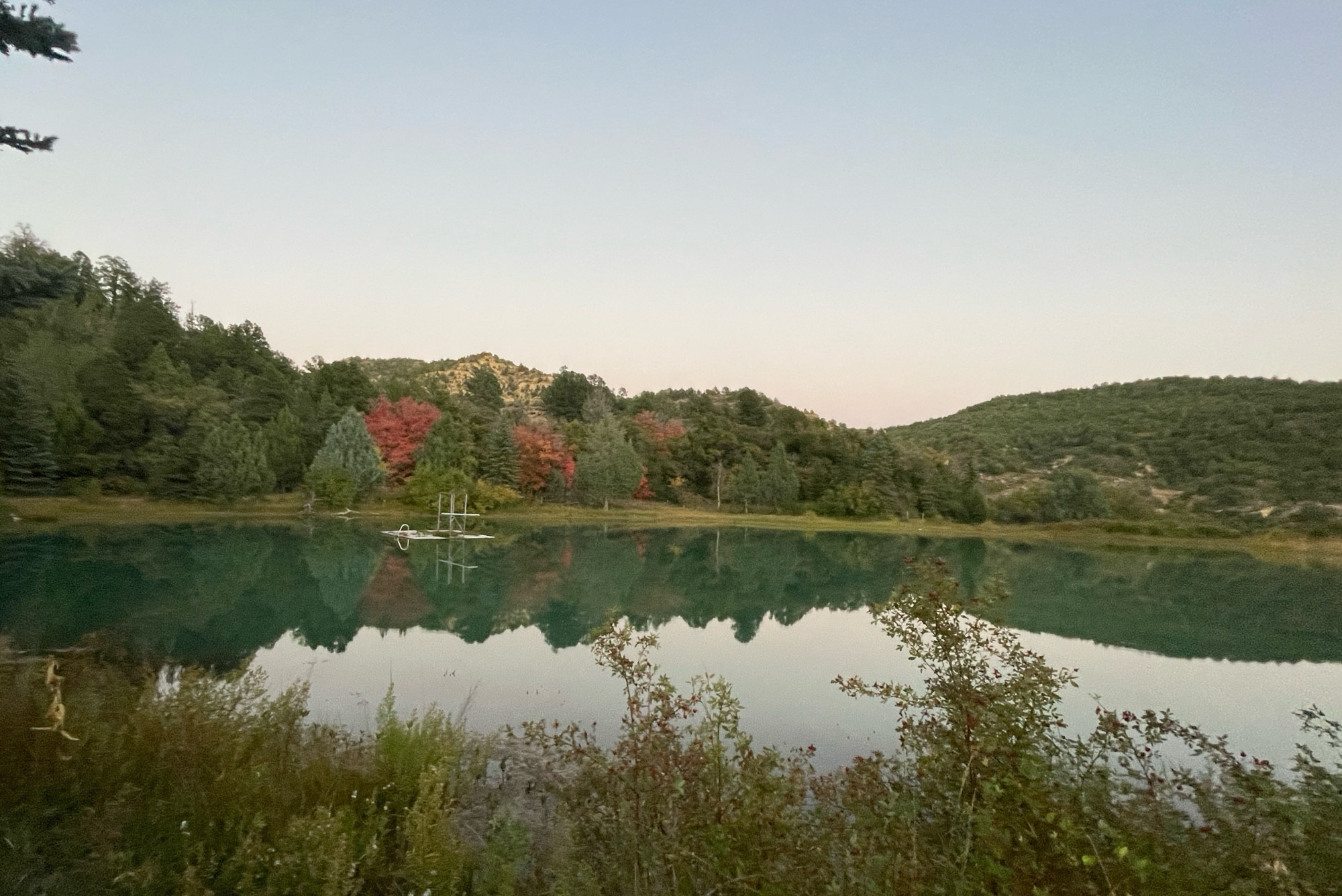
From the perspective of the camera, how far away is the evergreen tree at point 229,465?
36.5 m

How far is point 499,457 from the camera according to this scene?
153 feet

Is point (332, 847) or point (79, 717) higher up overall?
point (79, 717)

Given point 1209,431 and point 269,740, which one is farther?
point 1209,431

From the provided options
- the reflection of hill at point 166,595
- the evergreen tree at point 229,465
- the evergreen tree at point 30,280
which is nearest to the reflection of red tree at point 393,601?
the reflection of hill at point 166,595

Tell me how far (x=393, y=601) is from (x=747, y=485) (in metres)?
39.0

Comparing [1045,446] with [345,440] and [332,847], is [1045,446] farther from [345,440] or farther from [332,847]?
[332,847]

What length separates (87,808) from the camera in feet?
10.5

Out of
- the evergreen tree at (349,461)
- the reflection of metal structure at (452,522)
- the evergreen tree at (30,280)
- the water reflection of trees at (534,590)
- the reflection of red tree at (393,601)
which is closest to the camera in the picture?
the evergreen tree at (30,280)

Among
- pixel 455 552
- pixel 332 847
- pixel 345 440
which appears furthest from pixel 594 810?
pixel 345 440

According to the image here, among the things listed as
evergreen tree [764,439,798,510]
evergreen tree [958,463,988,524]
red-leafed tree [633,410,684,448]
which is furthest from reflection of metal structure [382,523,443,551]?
evergreen tree [958,463,988,524]

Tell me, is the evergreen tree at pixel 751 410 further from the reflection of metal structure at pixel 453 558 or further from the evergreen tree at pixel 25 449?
the evergreen tree at pixel 25 449

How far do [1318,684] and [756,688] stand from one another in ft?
37.8

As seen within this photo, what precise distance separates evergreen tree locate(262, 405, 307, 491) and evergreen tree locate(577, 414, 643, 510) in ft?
52.7

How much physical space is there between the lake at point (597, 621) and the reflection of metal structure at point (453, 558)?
0.73ft
